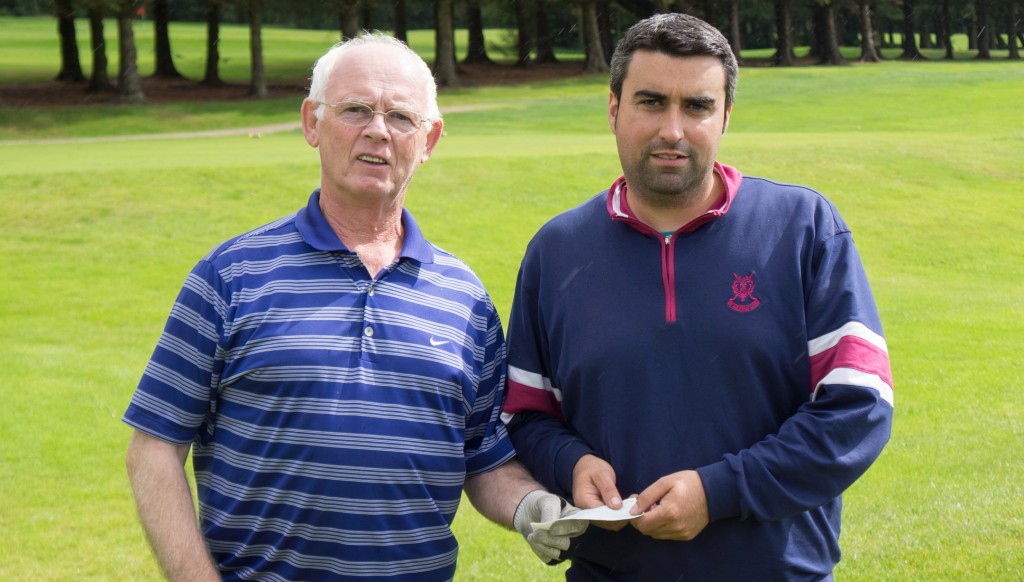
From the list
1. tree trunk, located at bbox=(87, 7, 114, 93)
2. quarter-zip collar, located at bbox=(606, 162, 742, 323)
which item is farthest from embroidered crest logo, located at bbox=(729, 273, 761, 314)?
tree trunk, located at bbox=(87, 7, 114, 93)

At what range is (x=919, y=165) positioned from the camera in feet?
61.4

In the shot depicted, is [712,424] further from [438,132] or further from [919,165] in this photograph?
[919,165]

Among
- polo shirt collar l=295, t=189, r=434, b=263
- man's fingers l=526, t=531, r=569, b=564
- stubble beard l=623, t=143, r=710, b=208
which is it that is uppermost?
stubble beard l=623, t=143, r=710, b=208

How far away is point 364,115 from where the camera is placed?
3.35m

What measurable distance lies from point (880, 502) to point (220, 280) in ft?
15.4

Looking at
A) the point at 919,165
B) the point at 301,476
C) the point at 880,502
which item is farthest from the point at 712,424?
the point at 919,165

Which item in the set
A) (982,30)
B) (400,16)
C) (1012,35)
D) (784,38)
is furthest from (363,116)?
(1012,35)

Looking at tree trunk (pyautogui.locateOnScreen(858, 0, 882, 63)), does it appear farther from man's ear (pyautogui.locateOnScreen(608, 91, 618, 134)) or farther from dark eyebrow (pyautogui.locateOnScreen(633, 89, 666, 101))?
dark eyebrow (pyautogui.locateOnScreen(633, 89, 666, 101))

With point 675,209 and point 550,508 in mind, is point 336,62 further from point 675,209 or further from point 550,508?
point 550,508

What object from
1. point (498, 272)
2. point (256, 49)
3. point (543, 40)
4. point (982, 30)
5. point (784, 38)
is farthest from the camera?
point (982, 30)

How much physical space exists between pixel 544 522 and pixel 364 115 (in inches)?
49.7

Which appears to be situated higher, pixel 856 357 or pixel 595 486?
pixel 856 357

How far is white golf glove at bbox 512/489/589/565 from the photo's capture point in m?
3.10

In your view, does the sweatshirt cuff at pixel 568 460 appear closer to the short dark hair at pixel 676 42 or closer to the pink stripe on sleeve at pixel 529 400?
the pink stripe on sleeve at pixel 529 400
